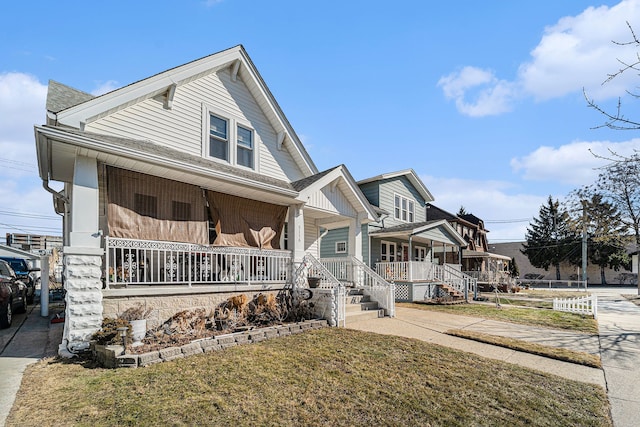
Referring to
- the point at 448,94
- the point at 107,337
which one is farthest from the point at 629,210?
the point at 107,337

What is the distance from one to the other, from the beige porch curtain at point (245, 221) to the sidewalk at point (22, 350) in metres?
3.96

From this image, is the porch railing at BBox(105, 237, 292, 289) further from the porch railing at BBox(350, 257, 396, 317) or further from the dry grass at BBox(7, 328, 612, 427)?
the porch railing at BBox(350, 257, 396, 317)

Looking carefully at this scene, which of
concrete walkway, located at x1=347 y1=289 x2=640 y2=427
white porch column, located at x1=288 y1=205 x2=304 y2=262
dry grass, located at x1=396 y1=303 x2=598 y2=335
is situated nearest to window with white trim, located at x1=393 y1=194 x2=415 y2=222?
dry grass, located at x1=396 y1=303 x2=598 y2=335

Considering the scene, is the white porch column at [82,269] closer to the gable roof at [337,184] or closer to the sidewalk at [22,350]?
the sidewalk at [22,350]

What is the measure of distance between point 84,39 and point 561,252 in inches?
2009

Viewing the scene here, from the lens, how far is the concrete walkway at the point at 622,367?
4396mm

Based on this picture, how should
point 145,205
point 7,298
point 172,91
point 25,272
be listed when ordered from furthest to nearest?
point 25,272 → point 172,91 → point 7,298 → point 145,205

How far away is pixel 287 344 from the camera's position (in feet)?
22.9

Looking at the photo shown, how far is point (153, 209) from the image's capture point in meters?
8.11

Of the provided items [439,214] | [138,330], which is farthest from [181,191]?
[439,214]

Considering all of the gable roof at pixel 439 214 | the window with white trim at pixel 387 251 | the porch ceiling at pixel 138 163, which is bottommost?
the window with white trim at pixel 387 251

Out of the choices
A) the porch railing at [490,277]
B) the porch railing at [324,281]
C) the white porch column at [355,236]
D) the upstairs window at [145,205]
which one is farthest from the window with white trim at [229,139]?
the porch railing at [490,277]

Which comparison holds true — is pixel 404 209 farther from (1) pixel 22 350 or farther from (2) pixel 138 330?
(1) pixel 22 350

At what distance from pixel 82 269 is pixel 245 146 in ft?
20.6
